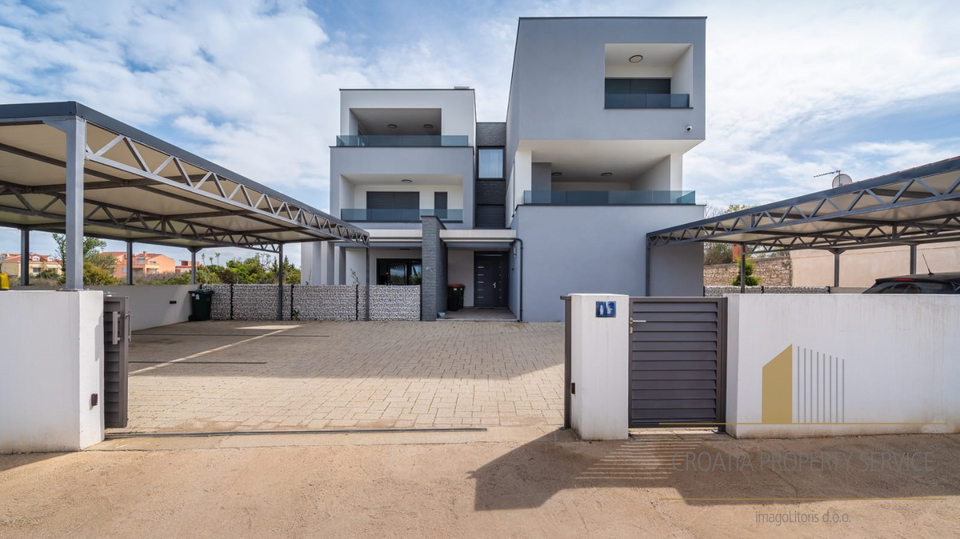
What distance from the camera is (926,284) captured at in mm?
6324

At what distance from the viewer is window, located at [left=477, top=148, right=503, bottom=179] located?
20.3 m

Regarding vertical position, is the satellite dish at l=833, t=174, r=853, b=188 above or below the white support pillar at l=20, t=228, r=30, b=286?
above

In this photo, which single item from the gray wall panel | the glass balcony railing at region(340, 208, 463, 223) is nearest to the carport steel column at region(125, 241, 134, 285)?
the glass balcony railing at region(340, 208, 463, 223)

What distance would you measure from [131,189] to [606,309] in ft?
28.7

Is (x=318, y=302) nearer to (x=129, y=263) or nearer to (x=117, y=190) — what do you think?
(x=129, y=263)

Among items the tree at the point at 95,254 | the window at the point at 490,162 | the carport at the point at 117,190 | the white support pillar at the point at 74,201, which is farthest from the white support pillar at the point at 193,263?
the window at the point at 490,162

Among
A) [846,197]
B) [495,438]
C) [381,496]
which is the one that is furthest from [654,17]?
[381,496]

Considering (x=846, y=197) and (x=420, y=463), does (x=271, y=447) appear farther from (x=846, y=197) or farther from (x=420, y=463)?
(x=846, y=197)

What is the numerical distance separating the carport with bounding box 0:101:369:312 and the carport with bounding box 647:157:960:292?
10.3m

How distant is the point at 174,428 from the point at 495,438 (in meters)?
3.46

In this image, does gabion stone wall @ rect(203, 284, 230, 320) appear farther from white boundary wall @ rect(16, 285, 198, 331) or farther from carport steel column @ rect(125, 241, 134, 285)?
carport steel column @ rect(125, 241, 134, 285)

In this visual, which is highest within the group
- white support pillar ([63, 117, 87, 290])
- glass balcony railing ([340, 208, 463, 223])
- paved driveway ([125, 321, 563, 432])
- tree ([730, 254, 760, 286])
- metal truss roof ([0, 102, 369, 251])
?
glass balcony railing ([340, 208, 463, 223])

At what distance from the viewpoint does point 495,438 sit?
12.6 ft

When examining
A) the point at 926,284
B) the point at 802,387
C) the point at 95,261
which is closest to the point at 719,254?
the point at 926,284
